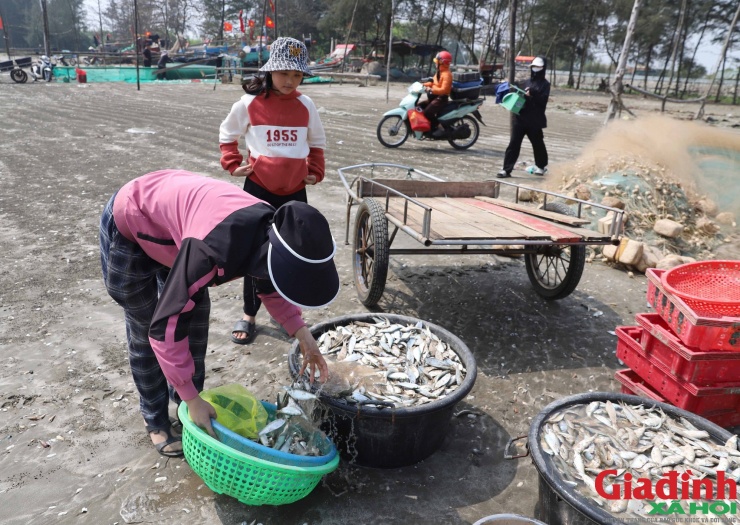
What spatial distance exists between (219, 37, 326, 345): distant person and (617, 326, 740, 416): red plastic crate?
7.46ft

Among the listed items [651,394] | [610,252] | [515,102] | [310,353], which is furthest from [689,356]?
[515,102]

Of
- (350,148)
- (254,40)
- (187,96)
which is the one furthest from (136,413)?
(254,40)

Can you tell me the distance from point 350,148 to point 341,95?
1218cm

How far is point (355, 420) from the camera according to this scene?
2604mm

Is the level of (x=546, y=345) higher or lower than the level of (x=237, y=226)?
lower

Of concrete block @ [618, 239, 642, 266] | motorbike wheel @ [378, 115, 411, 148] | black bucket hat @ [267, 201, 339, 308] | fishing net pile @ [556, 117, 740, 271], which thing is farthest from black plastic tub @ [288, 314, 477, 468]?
motorbike wheel @ [378, 115, 411, 148]

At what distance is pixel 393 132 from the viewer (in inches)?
456

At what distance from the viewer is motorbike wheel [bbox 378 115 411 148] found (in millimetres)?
11570

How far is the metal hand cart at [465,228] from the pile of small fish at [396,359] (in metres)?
0.72

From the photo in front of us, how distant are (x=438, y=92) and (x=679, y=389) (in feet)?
29.3

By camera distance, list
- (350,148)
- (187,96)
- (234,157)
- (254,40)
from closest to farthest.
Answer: (234,157) → (350,148) → (187,96) → (254,40)

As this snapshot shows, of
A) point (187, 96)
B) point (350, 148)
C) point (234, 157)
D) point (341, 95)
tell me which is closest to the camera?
point (234, 157)

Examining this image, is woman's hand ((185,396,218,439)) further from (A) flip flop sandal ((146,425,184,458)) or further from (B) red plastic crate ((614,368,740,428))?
(B) red plastic crate ((614,368,740,428))

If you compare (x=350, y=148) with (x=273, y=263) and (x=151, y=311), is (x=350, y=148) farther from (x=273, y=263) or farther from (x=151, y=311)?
(x=273, y=263)
